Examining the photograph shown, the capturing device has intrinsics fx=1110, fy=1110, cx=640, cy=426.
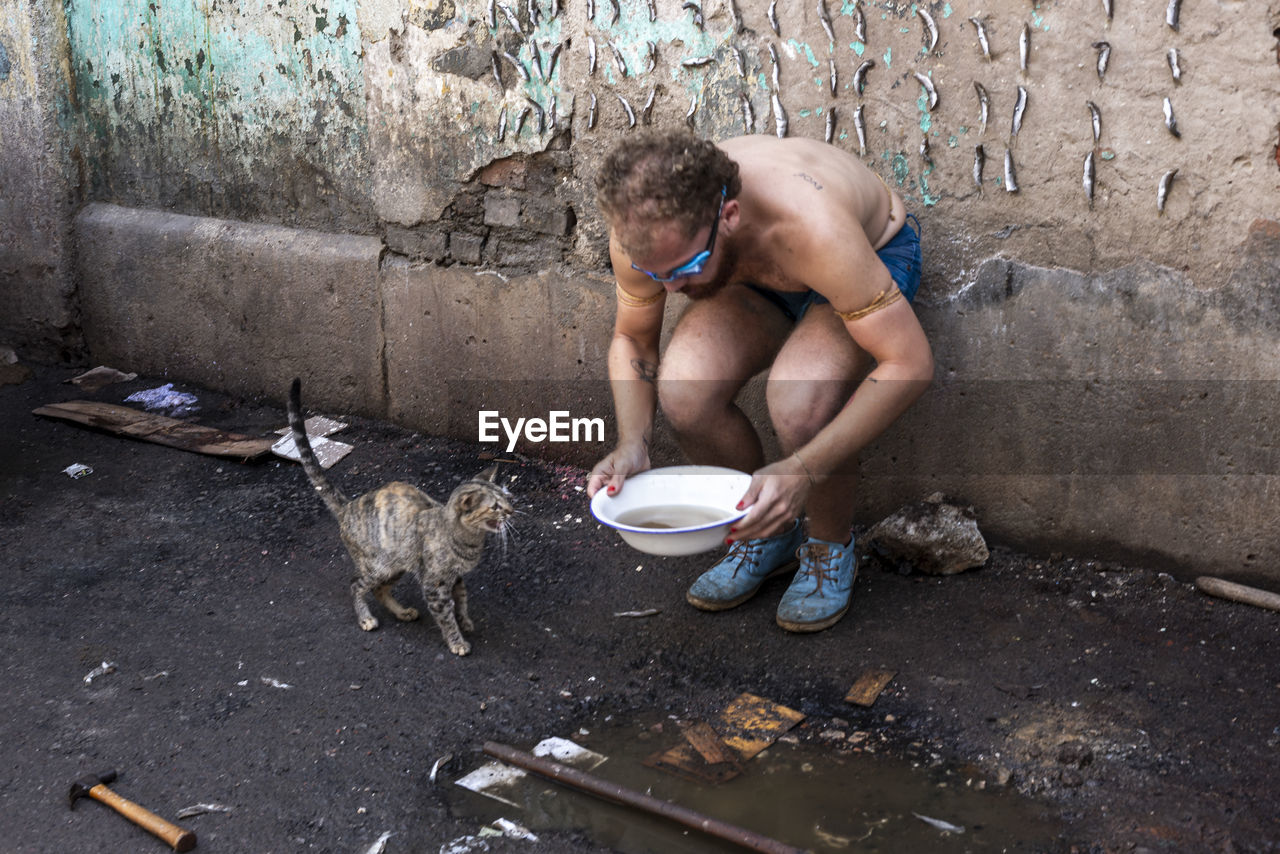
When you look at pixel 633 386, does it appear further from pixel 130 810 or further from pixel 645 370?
pixel 130 810

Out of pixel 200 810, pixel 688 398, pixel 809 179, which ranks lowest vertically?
pixel 200 810

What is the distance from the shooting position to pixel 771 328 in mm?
3309

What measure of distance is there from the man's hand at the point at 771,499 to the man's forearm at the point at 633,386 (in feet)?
1.58

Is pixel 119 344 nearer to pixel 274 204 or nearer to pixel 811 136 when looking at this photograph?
pixel 274 204

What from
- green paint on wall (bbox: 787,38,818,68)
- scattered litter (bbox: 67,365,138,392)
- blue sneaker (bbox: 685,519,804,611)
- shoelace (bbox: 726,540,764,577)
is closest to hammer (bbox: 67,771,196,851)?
blue sneaker (bbox: 685,519,804,611)

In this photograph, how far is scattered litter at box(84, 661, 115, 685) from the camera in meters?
3.08

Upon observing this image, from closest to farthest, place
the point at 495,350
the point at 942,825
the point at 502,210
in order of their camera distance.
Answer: the point at 942,825 < the point at 502,210 < the point at 495,350

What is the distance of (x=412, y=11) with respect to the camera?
167 inches

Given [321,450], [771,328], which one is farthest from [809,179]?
[321,450]

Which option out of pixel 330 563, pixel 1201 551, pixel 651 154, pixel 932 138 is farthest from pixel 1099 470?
pixel 330 563

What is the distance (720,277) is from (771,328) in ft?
1.64

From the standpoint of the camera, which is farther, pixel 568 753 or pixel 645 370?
pixel 645 370

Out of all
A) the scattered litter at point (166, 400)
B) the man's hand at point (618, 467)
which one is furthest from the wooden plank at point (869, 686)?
the scattered litter at point (166, 400)

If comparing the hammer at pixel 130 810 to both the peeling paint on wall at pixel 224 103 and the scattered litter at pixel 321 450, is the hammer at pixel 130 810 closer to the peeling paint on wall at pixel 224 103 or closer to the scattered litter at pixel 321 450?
the scattered litter at pixel 321 450
